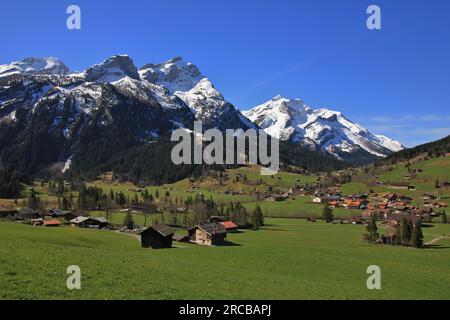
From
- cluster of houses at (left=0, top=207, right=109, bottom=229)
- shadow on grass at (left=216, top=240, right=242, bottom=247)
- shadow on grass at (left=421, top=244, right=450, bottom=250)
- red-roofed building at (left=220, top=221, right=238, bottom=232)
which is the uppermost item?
cluster of houses at (left=0, top=207, right=109, bottom=229)

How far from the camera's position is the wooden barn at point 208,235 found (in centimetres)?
9749

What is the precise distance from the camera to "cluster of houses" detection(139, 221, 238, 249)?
84.4m

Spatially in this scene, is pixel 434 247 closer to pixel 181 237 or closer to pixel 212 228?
pixel 212 228

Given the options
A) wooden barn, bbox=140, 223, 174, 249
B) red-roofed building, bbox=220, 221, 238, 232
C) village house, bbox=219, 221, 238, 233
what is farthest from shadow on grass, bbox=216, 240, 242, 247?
red-roofed building, bbox=220, 221, 238, 232

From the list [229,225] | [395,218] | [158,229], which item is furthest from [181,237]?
[395,218]

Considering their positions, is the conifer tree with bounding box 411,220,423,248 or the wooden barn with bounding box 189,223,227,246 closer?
the conifer tree with bounding box 411,220,423,248

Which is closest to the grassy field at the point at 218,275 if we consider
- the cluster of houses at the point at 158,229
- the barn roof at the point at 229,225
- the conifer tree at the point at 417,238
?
the cluster of houses at the point at 158,229

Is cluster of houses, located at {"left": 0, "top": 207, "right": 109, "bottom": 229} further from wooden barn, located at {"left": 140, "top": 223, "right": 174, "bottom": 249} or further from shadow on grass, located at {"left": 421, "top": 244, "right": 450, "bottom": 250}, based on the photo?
shadow on grass, located at {"left": 421, "top": 244, "right": 450, "bottom": 250}

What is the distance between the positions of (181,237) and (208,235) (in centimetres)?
964

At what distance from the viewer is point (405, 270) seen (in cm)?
6012

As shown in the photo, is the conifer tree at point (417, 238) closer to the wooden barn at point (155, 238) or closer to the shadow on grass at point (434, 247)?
the shadow on grass at point (434, 247)

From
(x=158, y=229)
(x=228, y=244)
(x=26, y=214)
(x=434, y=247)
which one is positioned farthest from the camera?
(x=26, y=214)

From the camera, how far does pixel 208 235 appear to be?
323 ft
